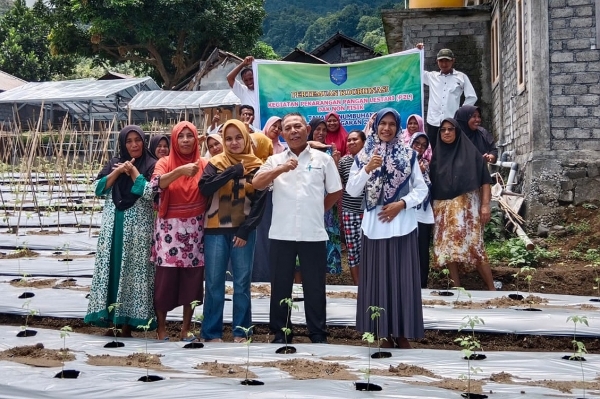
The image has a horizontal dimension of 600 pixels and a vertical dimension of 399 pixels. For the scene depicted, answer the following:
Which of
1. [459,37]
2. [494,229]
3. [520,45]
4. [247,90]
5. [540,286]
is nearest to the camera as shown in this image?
[540,286]

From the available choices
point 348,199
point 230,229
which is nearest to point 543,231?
point 348,199

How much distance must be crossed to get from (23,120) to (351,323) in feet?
92.8

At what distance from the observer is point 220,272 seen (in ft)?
15.3

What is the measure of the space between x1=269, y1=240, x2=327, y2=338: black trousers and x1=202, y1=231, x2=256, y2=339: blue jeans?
0.54ft

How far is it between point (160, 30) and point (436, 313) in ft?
70.9

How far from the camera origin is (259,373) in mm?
3699

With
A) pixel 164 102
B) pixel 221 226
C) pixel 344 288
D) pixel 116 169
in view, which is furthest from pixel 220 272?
pixel 164 102

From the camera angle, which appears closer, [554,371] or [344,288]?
[554,371]

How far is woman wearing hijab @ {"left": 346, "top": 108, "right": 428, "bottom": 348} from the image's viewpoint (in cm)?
435

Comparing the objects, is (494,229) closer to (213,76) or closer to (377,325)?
(377,325)

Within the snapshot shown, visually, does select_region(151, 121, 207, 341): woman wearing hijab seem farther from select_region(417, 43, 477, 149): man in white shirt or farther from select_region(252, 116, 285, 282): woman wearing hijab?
select_region(417, 43, 477, 149): man in white shirt

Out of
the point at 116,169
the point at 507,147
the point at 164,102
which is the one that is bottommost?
the point at 116,169

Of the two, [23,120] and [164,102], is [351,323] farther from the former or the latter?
[23,120]

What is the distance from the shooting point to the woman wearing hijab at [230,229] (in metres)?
4.63
